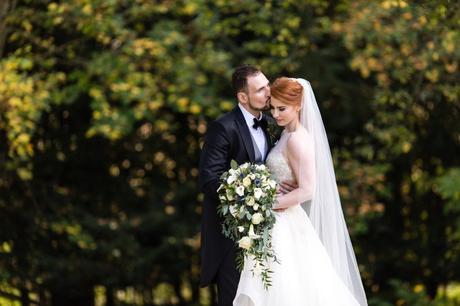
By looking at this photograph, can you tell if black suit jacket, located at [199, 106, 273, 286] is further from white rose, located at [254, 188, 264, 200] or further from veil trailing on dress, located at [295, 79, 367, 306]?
veil trailing on dress, located at [295, 79, 367, 306]

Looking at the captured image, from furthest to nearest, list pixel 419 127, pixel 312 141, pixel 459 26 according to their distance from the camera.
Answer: pixel 419 127, pixel 459 26, pixel 312 141

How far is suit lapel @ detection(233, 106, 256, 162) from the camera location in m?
A: 5.06

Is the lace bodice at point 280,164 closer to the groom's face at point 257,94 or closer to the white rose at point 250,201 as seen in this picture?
the groom's face at point 257,94

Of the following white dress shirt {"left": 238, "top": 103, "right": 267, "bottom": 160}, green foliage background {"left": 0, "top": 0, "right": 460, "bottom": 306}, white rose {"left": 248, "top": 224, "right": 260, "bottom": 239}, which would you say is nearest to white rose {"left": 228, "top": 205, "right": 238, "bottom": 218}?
white rose {"left": 248, "top": 224, "right": 260, "bottom": 239}

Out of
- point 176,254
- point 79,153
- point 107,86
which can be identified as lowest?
point 176,254

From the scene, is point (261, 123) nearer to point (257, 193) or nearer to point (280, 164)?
point (280, 164)

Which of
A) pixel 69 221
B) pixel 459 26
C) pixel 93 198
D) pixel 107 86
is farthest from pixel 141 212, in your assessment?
pixel 459 26

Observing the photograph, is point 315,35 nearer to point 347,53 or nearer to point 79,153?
point 347,53

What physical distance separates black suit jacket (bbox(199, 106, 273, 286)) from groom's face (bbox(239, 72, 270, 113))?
83mm

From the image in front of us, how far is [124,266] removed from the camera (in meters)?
10.9

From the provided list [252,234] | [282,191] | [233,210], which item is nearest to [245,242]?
[252,234]

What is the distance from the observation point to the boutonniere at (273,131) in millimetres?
5264

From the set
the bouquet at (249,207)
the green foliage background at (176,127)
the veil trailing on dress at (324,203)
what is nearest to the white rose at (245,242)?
the bouquet at (249,207)

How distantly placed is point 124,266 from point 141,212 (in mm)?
730
